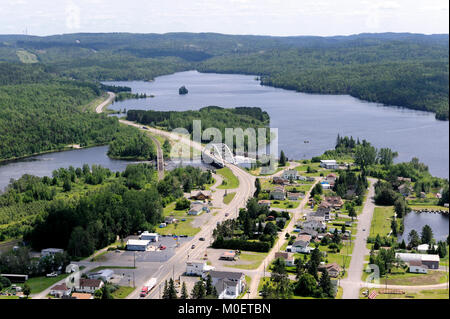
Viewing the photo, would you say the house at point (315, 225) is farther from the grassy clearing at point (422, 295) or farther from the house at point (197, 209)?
the grassy clearing at point (422, 295)

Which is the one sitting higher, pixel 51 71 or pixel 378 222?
pixel 51 71

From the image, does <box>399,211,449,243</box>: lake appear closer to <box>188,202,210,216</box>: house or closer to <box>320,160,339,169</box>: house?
<box>188,202,210,216</box>: house

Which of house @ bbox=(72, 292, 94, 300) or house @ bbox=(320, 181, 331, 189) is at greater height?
house @ bbox=(320, 181, 331, 189)

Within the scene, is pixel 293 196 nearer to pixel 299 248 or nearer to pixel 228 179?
pixel 228 179

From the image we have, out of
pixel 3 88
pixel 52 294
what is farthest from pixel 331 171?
pixel 3 88

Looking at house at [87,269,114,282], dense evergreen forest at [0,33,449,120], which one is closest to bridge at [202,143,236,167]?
house at [87,269,114,282]

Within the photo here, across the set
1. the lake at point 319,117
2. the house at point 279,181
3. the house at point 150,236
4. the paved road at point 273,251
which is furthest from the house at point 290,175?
the house at point 150,236
